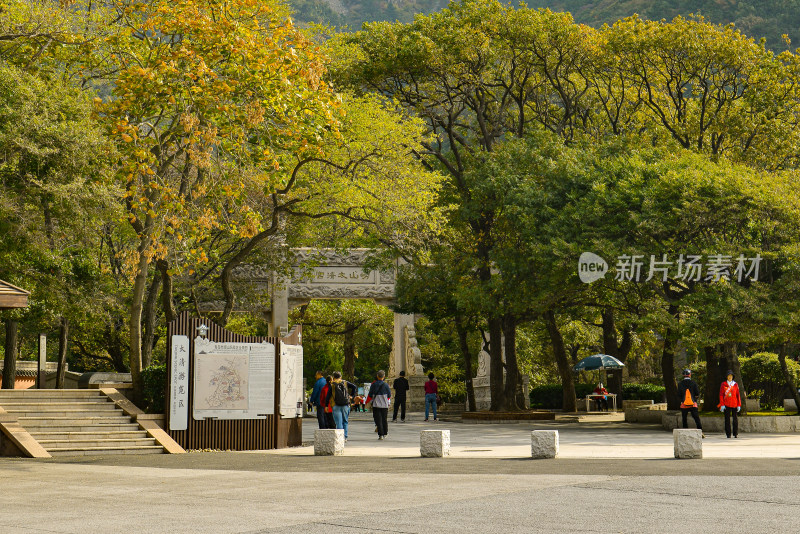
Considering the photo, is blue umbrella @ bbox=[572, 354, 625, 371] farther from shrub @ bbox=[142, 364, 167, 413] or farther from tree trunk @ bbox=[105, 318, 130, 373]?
shrub @ bbox=[142, 364, 167, 413]

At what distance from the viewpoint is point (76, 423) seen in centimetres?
1827

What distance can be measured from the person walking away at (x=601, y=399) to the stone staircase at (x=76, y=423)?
939 inches

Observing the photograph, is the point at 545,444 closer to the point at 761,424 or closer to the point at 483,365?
the point at 761,424

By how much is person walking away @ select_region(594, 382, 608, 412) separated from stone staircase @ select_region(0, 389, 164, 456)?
23841 mm

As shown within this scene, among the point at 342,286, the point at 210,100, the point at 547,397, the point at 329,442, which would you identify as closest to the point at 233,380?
the point at 329,442

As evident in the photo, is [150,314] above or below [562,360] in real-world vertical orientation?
above

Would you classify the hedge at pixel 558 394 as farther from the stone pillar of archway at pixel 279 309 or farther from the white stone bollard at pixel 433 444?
the white stone bollard at pixel 433 444

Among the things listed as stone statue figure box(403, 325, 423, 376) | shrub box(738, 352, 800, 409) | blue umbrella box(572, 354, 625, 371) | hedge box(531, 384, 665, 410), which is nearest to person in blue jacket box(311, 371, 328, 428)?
shrub box(738, 352, 800, 409)

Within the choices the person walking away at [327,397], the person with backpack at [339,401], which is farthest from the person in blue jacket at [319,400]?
the person with backpack at [339,401]

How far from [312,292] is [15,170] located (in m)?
18.4

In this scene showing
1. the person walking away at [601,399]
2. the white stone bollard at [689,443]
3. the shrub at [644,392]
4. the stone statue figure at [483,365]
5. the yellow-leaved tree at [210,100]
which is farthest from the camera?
the shrub at [644,392]

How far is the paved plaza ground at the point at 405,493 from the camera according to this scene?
25.4 ft

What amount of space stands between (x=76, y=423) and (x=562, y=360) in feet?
66.2

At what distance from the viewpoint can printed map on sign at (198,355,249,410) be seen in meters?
18.6
